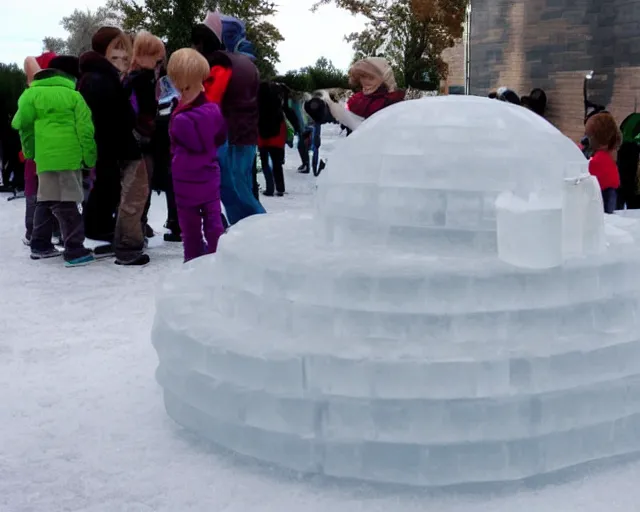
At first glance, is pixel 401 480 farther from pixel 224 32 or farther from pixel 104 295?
pixel 224 32

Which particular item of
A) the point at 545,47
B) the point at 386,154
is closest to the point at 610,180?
the point at 386,154

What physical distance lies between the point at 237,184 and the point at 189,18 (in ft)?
46.6

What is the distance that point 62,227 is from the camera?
5.91m

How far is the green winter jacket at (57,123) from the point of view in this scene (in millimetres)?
5590

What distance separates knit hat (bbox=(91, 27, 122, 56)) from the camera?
577 cm

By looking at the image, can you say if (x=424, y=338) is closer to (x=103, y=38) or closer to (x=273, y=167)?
(x=103, y=38)

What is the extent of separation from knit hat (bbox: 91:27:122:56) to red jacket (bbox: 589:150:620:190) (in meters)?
4.00

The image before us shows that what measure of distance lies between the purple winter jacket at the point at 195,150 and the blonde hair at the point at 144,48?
115 centimetres

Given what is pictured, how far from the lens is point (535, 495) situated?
2.44 m

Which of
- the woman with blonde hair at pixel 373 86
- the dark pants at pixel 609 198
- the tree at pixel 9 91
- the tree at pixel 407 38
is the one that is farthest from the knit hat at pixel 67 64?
the tree at pixel 407 38

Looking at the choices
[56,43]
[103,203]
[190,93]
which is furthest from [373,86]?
[56,43]

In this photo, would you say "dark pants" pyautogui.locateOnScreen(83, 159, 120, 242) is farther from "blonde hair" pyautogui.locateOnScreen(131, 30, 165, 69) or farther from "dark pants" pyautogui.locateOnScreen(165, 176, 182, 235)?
"blonde hair" pyautogui.locateOnScreen(131, 30, 165, 69)

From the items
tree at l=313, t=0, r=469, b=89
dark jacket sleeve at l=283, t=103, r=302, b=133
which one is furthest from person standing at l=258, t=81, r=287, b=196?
tree at l=313, t=0, r=469, b=89

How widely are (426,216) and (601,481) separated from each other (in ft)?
3.81
